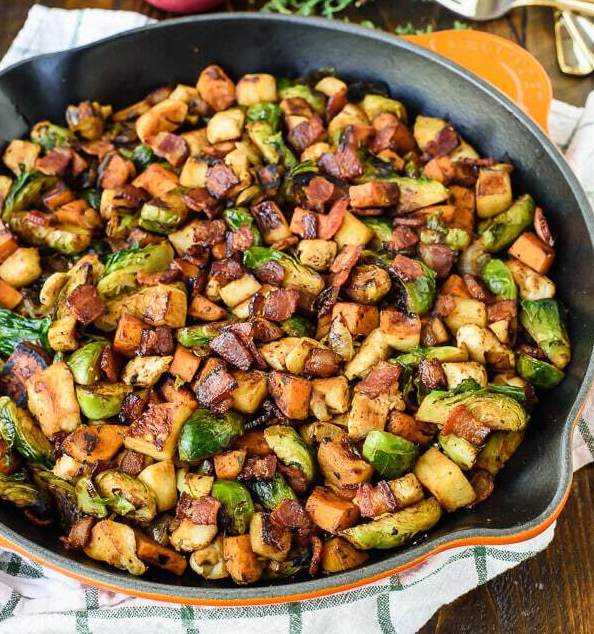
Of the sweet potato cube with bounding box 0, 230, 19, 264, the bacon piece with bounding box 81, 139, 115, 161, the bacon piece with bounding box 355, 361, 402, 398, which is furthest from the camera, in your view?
the bacon piece with bounding box 81, 139, 115, 161

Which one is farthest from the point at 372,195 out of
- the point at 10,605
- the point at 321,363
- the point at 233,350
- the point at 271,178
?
the point at 10,605

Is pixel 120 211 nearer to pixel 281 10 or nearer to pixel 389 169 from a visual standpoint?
pixel 389 169

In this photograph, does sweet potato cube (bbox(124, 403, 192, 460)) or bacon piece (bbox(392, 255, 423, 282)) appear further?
bacon piece (bbox(392, 255, 423, 282))

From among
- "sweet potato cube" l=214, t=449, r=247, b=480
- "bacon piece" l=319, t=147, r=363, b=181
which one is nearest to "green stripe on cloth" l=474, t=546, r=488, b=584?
"sweet potato cube" l=214, t=449, r=247, b=480

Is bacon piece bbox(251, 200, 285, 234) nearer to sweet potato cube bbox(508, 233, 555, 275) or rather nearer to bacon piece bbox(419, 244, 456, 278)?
bacon piece bbox(419, 244, 456, 278)

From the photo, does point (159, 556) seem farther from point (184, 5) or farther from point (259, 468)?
point (184, 5)

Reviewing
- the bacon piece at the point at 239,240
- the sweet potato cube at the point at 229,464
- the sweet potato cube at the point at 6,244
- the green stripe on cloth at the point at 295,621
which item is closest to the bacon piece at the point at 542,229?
the bacon piece at the point at 239,240

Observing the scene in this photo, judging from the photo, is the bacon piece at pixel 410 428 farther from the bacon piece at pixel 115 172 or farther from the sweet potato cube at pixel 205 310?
the bacon piece at pixel 115 172

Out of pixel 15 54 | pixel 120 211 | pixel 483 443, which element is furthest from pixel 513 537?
pixel 15 54
